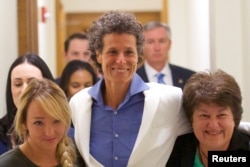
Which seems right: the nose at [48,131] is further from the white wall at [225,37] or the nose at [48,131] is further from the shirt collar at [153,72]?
the shirt collar at [153,72]

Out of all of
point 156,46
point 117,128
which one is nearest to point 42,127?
point 117,128

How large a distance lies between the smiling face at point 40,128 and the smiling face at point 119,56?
0.32 meters

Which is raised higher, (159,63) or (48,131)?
(159,63)

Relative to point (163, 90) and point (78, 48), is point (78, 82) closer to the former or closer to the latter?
point (78, 48)

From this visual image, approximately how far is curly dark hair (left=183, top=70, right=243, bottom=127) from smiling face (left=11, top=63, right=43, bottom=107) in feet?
2.35

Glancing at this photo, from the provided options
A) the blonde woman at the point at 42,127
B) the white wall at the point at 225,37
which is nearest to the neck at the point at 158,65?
the white wall at the point at 225,37

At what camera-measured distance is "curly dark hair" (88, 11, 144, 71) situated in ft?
5.51

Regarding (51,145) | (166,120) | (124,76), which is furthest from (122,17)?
(51,145)

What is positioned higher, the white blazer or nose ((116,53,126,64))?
nose ((116,53,126,64))

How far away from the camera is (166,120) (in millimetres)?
1705

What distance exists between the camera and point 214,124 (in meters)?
1.57

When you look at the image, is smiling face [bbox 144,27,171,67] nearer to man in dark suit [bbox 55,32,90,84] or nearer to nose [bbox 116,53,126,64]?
man in dark suit [bbox 55,32,90,84]

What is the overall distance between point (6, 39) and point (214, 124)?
143 cm

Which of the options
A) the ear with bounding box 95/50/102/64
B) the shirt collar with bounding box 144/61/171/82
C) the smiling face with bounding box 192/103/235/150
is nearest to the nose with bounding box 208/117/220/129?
the smiling face with bounding box 192/103/235/150
